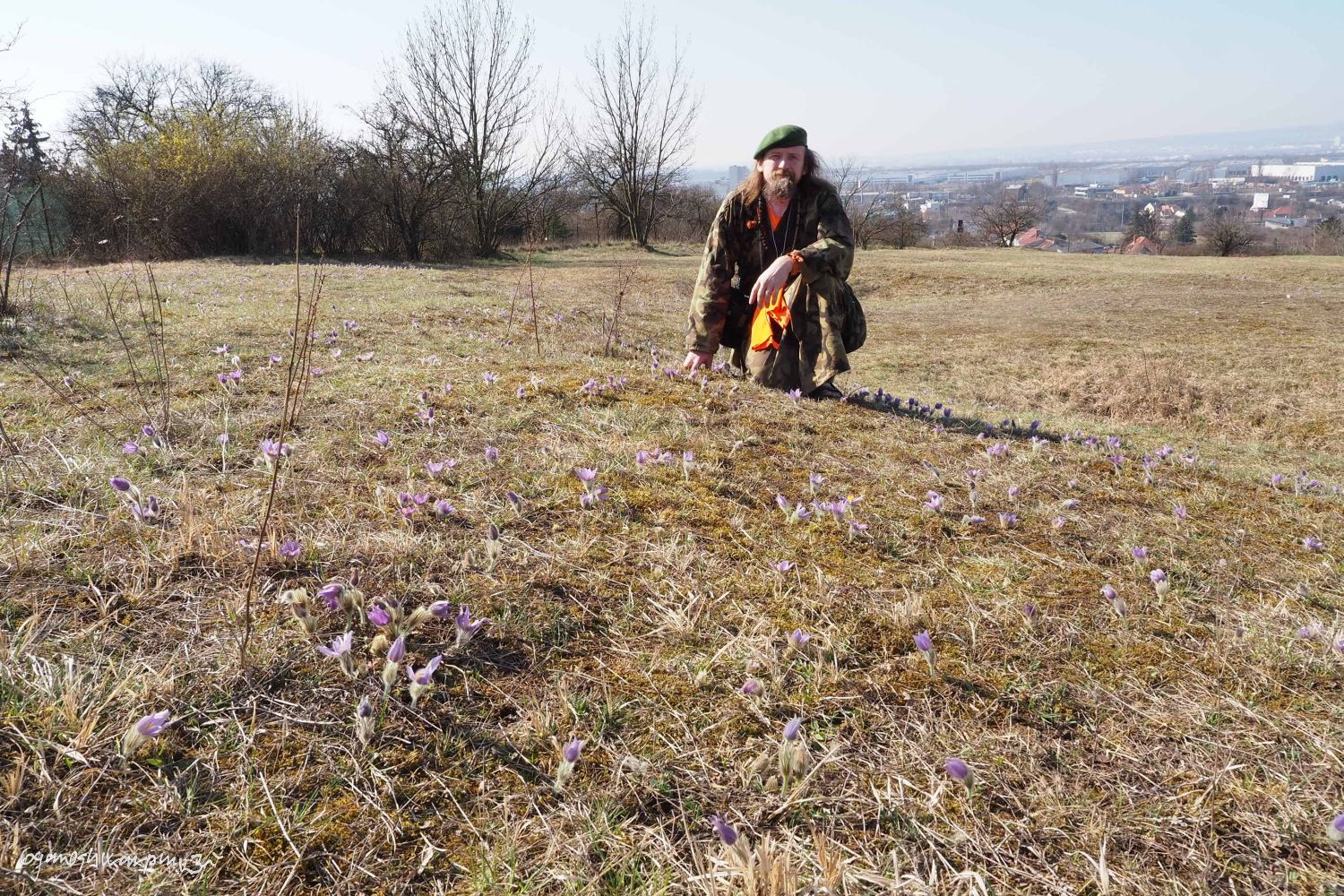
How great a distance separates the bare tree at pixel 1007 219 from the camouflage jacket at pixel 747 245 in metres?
54.1

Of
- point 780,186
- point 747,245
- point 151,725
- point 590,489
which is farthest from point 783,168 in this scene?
point 151,725

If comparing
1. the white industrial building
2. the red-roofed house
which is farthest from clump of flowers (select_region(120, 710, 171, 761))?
the white industrial building

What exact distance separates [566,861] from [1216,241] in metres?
50.5

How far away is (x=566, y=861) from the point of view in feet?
4.73

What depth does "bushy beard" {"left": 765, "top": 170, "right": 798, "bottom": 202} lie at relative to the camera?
5.40 meters

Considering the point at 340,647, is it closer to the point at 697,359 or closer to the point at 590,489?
the point at 590,489

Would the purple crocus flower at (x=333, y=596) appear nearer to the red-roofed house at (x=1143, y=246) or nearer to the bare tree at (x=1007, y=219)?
the bare tree at (x=1007, y=219)

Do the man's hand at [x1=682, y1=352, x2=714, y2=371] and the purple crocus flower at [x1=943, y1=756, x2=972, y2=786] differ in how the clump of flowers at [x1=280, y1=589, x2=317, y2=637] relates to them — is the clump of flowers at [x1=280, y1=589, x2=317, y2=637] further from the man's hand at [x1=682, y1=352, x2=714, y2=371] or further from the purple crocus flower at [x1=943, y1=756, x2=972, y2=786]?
the man's hand at [x1=682, y1=352, x2=714, y2=371]

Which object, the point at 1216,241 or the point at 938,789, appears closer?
the point at 938,789

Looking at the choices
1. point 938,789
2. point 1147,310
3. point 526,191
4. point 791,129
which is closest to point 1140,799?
point 938,789

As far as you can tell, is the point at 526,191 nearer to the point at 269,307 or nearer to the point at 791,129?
the point at 269,307

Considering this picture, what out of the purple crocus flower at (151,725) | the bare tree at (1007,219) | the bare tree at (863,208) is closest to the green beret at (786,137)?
the purple crocus flower at (151,725)

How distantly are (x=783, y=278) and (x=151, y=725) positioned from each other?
448cm

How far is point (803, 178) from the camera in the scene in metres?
5.61
